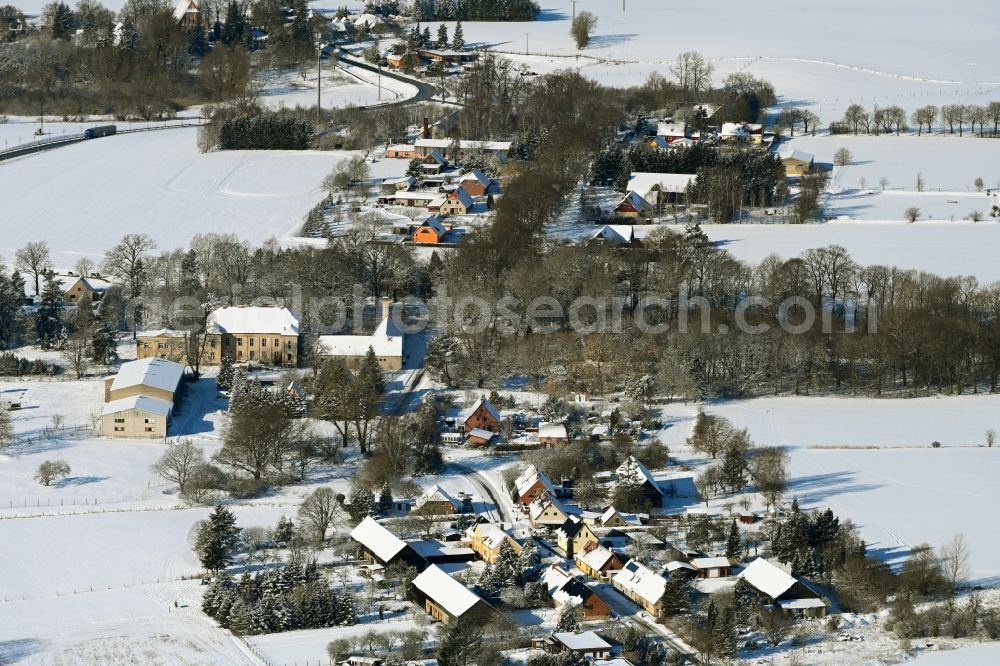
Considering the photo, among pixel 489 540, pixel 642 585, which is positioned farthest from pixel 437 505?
pixel 642 585

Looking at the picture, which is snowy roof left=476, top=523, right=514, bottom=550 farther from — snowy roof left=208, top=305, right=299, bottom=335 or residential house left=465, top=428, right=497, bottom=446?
snowy roof left=208, top=305, right=299, bottom=335

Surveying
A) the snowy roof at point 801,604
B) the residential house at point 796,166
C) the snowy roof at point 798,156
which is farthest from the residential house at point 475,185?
the snowy roof at point 801,604

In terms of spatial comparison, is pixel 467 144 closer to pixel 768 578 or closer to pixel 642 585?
pixel 642 585

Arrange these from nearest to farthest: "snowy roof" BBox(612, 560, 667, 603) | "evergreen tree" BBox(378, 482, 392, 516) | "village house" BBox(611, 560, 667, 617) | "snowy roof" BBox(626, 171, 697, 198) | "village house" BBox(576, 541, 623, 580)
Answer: "village house" BBox(611, 560, 667, 617)
"snowy roof" BBox(612, 560, 667, 603)
"village house" BBox(576, 541, 623, 580)
"evergreen tree" BBox(378, 482, 392, 516)
"snowy roof" BBox(626, 171, 697, 198)

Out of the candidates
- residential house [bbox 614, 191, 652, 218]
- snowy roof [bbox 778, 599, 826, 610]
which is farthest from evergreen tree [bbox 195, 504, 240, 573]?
residential house [bbox 614, 191, 652, 218]

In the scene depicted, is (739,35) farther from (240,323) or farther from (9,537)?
(9,537)

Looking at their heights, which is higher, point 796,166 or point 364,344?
point 796,166

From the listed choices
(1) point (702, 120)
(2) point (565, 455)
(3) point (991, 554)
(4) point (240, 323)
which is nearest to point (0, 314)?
(4) point (240, 323)
